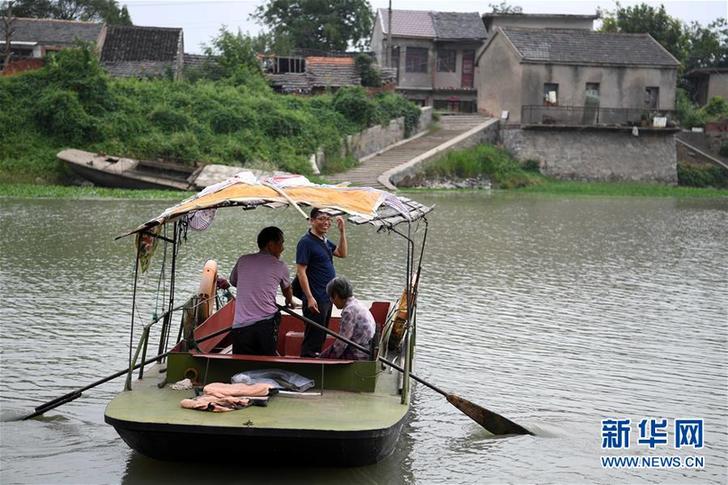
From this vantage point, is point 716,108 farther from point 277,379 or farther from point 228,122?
point 277,379

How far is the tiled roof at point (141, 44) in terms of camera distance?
45719 millimetres

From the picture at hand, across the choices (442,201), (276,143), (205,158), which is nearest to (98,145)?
(205,158)

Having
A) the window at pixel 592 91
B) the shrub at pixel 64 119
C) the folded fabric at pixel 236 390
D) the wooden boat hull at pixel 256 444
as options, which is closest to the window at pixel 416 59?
the window at pixel 592 91

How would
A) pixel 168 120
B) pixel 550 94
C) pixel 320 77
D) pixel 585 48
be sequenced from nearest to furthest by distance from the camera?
pixel 168 120
pixel 550 94
pixel 585 48
pixel 320 77

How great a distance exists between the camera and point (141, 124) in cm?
3403

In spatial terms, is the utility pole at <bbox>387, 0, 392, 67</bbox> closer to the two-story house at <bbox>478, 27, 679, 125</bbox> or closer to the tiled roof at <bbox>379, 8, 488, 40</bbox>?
the tiled roof at <bbox>379, 8, 488, 40</bbox>

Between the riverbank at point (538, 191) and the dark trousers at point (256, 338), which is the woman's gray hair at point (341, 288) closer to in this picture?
the dark trousers at point (256, 338)

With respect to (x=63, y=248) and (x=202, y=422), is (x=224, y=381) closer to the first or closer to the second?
(x=202, y=422)

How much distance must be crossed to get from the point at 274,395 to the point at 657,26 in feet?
167

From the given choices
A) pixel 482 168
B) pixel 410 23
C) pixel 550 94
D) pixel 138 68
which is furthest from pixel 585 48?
pixel 138 68

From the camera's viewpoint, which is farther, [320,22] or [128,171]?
[320,22]

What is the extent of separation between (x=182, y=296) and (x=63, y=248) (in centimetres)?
528

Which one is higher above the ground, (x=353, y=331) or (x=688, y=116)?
(x=688, y=116)

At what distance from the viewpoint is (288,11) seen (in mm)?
57844
